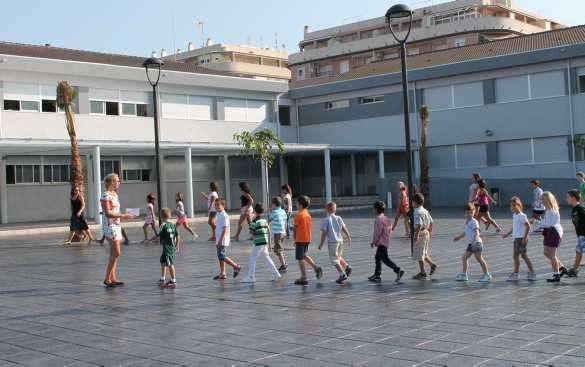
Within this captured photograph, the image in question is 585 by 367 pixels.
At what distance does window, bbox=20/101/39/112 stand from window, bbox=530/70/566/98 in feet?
76.5

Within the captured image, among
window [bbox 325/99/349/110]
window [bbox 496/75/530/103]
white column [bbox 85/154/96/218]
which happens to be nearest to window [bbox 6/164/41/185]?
white column [bbox 85/154/96/218]

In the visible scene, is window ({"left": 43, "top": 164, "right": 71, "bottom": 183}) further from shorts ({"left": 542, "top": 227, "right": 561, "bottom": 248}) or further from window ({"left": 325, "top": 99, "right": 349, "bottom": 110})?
shorts ({"left": 542, "top": 227, "right": 561, "bottom": 248})

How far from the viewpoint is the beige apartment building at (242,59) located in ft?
296

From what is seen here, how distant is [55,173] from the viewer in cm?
3497

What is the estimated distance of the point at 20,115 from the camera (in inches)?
1238

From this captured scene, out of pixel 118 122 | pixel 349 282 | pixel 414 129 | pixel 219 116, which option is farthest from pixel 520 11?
pixel 349 282

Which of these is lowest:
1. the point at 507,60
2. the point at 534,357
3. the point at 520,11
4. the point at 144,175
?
the point at 534,357

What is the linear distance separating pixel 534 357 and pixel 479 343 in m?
0.67

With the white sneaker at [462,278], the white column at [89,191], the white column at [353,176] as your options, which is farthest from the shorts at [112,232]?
the white column at [353,176]

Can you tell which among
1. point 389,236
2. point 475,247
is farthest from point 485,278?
point 389,236

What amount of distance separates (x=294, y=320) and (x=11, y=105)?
1041 inches

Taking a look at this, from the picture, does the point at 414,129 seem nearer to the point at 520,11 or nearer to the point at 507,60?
the point at 507,60

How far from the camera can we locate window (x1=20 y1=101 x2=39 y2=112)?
31703mm

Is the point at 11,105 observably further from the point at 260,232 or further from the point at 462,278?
the point at 462,278
